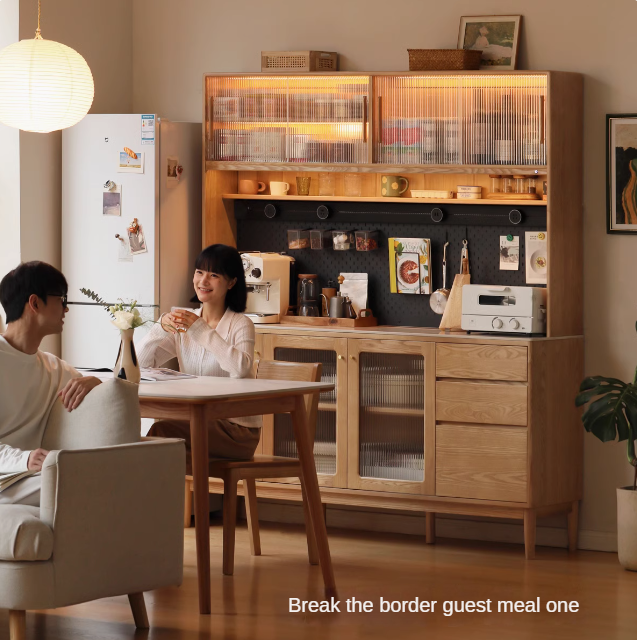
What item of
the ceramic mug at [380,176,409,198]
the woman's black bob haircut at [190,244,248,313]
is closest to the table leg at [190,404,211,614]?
the woman's black bob haircut at [190,244,248,313]

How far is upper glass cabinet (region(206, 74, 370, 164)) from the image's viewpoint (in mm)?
5867

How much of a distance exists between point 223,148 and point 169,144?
0.89 ft

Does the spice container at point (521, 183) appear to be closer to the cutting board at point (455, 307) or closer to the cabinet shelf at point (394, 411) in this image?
the cutting board at point (455, 307)

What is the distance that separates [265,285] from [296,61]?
43.0 inches

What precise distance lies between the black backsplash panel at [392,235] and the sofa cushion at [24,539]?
9.35 feet

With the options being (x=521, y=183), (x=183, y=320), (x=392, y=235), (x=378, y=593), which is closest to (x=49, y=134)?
(x=183, y=320)

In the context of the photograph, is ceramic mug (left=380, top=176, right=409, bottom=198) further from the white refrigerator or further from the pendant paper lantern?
the pendant paper lantern

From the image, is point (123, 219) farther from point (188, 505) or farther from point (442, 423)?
point (442, 423)

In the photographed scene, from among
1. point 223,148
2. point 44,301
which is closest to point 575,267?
point 223,148

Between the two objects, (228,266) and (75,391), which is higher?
(228,266)

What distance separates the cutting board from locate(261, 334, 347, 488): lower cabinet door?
19.6 inches

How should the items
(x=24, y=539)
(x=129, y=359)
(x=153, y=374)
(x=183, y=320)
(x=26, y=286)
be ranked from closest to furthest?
1. (x=24, y=539)
2. (x=26, y=286)
3. (x=129, y=359)
4. (x=153, y=374)
5. (x=183, y=320)

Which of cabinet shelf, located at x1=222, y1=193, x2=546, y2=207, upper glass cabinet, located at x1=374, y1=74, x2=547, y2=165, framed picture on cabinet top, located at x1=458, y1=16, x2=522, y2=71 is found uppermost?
framed picture on cabinet top, located at x1=458, y1=16, x2=522, y2=71

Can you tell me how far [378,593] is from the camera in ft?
15.5
